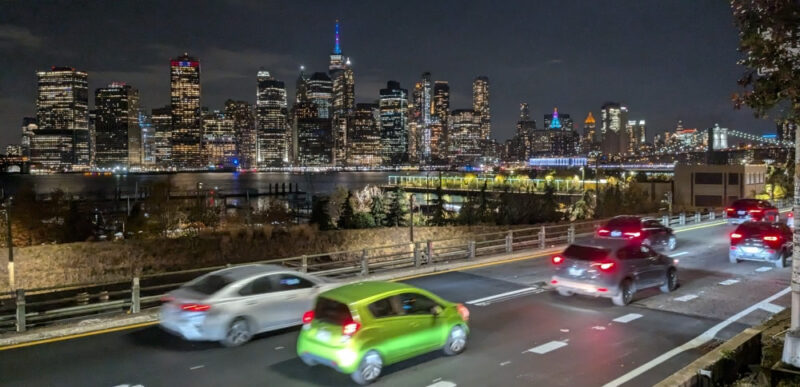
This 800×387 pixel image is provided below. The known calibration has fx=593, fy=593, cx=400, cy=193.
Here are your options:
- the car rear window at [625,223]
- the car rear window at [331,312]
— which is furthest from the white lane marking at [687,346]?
the car rear window at [625,223]

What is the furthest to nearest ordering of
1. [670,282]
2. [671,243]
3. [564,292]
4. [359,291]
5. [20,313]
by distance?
[671,243] → [670,282] → [564,292] → [20,313] → [359,291]

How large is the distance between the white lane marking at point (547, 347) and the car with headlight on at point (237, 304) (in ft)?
15.6

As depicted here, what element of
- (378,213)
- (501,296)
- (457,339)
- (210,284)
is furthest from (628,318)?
(378,213)

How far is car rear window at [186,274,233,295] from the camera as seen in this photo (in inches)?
451

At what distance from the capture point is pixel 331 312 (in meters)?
9.45

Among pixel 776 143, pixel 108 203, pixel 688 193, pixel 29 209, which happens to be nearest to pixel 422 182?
pixel 688 193

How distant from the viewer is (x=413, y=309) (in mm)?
10062

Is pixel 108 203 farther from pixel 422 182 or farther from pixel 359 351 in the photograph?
pixel 359 351

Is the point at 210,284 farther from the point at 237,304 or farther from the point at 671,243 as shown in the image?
the point at 671,243

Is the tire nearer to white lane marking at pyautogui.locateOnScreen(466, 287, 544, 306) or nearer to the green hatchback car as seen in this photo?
white lane marking at pyautogui.locateOnScreen(466, 287, 544, 306)

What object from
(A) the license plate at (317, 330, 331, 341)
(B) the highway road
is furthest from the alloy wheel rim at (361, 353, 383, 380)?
(A) the license plate at (317, 330, 331, 341)

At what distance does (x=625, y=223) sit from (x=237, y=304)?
760 inches

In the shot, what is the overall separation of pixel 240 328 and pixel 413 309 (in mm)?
3602

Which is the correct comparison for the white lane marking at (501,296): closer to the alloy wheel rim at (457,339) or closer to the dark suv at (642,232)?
the alloy wheel rim at (457,339)
